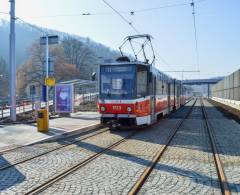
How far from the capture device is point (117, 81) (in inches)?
624

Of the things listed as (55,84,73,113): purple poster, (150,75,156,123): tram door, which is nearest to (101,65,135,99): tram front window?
(150,75,156,123): tram door

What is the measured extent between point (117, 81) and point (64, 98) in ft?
29.4

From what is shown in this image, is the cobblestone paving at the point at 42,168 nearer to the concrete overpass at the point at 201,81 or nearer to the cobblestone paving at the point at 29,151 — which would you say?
the cobblestone paving at the point at 29,151

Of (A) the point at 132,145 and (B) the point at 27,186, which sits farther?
(A) the point at 132,145

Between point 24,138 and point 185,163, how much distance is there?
259 inches

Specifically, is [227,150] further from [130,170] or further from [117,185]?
[117,185]

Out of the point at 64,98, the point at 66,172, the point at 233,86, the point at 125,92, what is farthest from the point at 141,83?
the point at 233,86

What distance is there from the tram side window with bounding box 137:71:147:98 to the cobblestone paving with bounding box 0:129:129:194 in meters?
4.09

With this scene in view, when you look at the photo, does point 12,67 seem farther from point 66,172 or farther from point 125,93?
point 66,172

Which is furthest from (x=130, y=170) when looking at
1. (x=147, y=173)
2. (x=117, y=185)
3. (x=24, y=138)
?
(x=24, y=138)

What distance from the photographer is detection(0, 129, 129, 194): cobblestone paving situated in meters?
6.83

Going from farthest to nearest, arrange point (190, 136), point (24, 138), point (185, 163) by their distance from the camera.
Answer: point (190, 136)
point (24, 138)
point (185, 163)

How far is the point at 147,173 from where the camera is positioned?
7.67 meters

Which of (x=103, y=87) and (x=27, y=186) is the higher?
(x=103, y=87)
